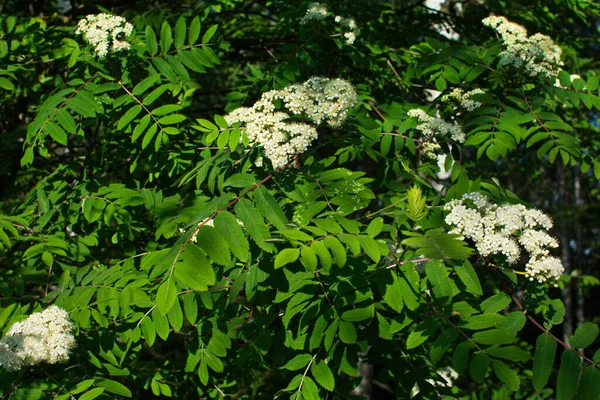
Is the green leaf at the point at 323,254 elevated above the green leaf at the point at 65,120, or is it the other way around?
the green leaf at the point at 65,120

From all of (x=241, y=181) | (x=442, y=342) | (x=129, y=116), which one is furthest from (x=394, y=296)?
(x=129, y=116)

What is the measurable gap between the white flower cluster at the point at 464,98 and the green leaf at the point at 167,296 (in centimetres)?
Result: 207

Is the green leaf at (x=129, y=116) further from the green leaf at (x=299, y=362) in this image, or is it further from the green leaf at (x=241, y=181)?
the green leaf at (x=299, y=362)

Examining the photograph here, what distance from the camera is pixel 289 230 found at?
1793 mm

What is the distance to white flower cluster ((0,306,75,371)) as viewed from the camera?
1963 mm

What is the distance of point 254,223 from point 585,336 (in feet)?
4.17

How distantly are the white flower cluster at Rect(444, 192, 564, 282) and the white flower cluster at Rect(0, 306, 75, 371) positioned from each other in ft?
4.93

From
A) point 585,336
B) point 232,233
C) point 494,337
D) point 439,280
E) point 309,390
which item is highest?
point 232,233

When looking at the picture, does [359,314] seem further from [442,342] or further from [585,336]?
[585,336]

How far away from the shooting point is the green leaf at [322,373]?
6.67ft

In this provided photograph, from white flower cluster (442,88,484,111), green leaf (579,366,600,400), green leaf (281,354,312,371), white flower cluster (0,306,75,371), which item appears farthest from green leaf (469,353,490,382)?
white flower cluster (442,88,484,111)

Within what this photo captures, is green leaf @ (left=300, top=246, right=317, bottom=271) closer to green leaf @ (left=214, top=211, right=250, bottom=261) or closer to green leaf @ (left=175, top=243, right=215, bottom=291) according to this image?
green leaf @ (left=214, top=211, right=250, bottom=261)

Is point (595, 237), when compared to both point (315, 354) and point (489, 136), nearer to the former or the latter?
point (489, 136)

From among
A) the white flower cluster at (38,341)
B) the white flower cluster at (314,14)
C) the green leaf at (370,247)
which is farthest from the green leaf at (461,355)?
the white flower cluster at (314,14)
